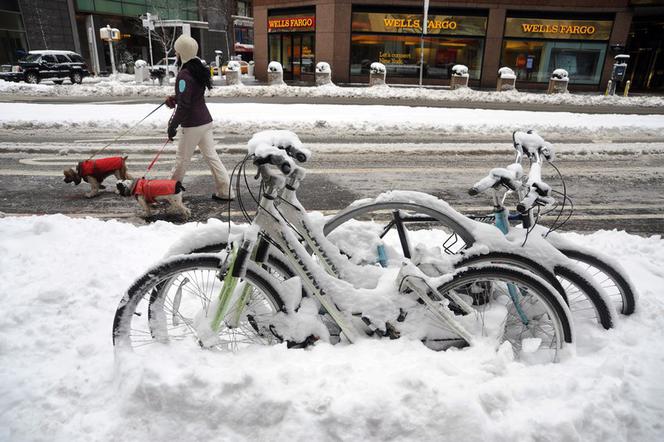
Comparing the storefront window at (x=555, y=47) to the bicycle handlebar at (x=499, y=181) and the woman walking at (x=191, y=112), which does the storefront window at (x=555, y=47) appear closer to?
the woman walking at (x=191, y=112)

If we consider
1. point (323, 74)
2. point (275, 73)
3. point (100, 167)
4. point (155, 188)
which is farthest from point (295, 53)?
point (155, 188)

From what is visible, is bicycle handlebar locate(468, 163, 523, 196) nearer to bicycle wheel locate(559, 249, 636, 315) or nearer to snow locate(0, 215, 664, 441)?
bicycle wheel locate(559, 249, 636, 315)

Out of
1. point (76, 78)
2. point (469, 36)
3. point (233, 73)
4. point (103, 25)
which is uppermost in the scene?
point (103, 25)

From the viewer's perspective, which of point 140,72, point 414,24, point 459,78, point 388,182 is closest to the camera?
point 388,182

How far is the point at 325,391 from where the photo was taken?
2.35m

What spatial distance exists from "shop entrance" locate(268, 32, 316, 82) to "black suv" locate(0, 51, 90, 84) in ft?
40.5

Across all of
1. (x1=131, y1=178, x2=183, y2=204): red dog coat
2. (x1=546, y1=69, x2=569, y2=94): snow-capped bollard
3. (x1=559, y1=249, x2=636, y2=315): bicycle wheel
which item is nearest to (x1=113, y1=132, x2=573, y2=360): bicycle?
(x1=559, y1=249, x2=636, y2=315): bicycle wheel

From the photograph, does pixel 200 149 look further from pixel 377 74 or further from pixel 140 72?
pixel 140 72

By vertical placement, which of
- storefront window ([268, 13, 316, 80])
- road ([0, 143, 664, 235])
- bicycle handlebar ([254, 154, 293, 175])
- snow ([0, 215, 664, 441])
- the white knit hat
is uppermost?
storefront window ([268, 13, 316, 80])

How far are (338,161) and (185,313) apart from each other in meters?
6.12

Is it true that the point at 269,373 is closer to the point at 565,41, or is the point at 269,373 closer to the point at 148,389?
the point at 148,389

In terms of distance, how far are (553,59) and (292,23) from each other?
15304 mm

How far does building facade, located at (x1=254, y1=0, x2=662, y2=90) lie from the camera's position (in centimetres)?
2494

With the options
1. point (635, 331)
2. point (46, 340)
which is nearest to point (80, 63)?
point (46, 340)
